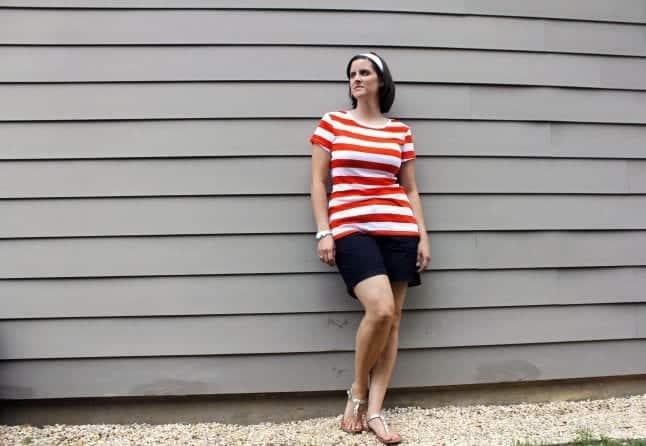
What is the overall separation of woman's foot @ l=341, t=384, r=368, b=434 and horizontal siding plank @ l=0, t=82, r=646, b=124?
1.26 metres

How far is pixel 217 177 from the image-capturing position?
2129mm

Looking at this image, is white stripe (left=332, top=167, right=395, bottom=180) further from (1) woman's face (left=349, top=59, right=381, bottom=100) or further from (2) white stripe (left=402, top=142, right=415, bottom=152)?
(1) woman's face (left=349, top=59, right=381, bottom=100)

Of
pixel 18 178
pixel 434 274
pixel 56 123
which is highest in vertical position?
pixel 56 123

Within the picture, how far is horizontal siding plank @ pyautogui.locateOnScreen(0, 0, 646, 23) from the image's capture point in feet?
6.91

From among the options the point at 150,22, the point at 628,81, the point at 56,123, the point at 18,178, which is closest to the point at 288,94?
the point at 150,22

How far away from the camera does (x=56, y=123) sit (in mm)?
2092

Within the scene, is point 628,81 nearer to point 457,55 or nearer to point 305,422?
point 457,55

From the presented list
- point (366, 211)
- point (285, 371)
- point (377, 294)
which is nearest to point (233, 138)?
point (366, 211)

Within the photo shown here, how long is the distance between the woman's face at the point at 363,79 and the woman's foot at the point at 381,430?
1347mm

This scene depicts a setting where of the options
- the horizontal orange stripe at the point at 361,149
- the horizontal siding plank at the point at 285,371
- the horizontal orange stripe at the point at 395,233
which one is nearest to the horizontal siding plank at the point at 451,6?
the horizontal orange stripe at the point at 361,149

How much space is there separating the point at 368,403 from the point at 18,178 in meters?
1.80

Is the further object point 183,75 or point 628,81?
point 628,81

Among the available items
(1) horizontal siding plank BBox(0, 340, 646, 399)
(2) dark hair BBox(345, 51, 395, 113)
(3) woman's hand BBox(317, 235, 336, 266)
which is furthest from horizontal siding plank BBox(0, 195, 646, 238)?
(1) horizontal siding plank BBox(0, 340, 646, 399)

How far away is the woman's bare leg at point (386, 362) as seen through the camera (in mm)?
2023
